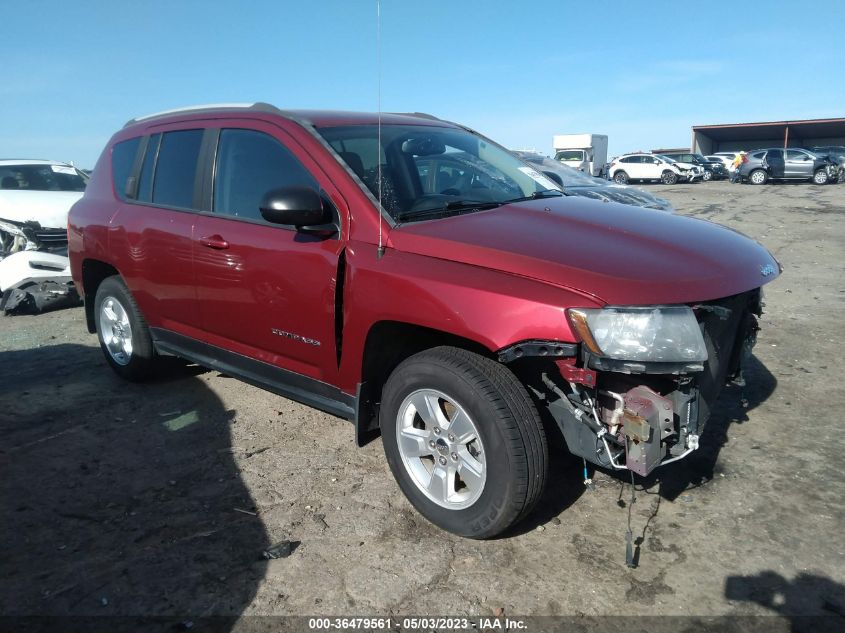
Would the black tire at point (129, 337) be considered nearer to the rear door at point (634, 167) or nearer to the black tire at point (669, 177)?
the rear door at point (634, 167)

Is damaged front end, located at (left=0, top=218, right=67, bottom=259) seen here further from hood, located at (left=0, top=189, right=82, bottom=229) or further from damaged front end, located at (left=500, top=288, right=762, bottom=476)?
damaged front end, located at (left=500, top=288, right=762, bottom=476)

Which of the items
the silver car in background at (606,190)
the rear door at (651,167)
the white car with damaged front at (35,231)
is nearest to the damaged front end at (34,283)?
the white car with damaged front at (35,231)

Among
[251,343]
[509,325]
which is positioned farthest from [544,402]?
[251,343]

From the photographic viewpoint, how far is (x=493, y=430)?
8.43 ft

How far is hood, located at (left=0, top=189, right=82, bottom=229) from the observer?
8875mm

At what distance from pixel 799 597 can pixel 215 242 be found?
3.24 metres

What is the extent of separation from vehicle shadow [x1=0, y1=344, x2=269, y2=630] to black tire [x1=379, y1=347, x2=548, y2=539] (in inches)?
37.9

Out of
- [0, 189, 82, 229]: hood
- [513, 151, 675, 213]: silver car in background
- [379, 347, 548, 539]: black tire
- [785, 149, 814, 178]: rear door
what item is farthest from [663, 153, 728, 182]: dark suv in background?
[379, 347, 548, 539]: black tire

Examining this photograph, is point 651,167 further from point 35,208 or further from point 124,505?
point 124,505

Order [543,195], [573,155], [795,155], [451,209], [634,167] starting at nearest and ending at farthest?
[451,209] < [543,195] < [795,155] < [634,167] < [573,155]

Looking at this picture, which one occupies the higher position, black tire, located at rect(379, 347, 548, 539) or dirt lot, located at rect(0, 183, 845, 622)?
A: black tire, located at rect(379, 347, 548, 539)

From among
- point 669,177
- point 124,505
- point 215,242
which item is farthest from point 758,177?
point 124,505

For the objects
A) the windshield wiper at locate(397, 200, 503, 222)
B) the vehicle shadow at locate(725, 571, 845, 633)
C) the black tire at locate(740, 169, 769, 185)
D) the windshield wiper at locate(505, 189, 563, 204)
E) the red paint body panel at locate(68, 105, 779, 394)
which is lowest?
the vehicle shadow at locate(725, 571, 845, 633)

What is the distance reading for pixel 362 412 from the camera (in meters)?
3.18
